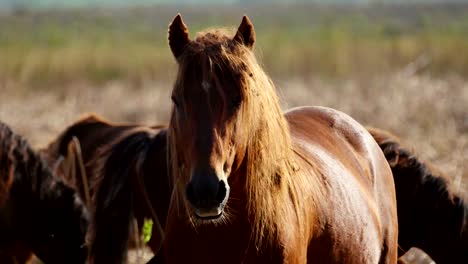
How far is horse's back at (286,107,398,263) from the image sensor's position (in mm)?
4504

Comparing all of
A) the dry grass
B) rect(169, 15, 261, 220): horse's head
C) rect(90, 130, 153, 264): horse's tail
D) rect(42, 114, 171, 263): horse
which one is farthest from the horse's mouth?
the dry grass

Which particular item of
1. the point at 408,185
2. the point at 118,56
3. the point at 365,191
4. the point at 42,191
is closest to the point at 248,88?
the point at 365,191

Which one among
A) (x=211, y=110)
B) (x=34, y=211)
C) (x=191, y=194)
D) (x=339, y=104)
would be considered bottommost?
(x=339, y=104)

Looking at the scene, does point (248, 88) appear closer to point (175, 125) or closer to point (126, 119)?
point (175, 125)

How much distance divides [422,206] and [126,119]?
983 cm

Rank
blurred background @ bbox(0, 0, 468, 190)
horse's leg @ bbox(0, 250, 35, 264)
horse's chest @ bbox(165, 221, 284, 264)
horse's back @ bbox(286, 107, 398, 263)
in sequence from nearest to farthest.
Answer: horse's chest @ bbox(165, 221, 284, 264) → horse's back @ bbox(286, 107, 398, 263) → horse's leg @ bbox(0, 250, 35, 264) → blurred background @ bbox(0, 0, 468, 190)

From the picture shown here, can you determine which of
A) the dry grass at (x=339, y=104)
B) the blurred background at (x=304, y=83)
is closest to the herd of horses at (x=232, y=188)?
the blurred background at (x=304, y=83)

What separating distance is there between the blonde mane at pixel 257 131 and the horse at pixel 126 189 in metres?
2.30

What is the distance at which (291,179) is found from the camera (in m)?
4.20

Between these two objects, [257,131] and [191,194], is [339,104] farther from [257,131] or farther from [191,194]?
[191,194]

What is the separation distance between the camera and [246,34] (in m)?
4.11

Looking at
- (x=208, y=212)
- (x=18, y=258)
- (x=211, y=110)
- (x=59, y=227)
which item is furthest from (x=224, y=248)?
(x=18, y=258)

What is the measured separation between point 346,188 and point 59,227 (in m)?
2.86

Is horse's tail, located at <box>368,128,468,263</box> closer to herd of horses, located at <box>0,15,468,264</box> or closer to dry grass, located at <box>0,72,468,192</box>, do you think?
herd of horses, located at <box>0,15,468,264</box>
